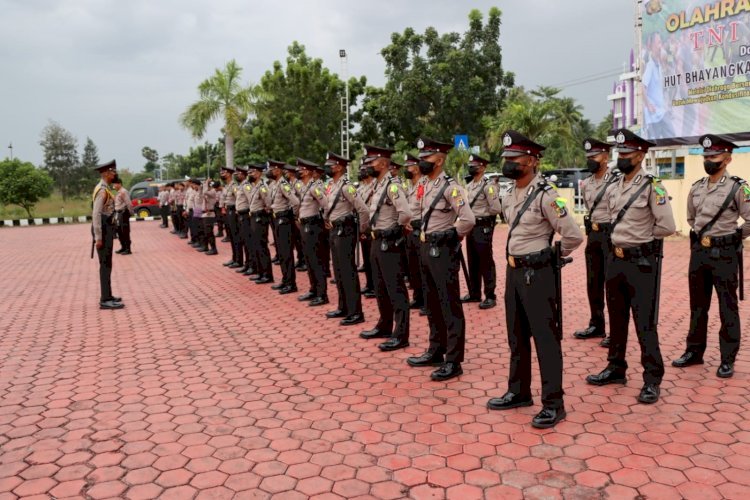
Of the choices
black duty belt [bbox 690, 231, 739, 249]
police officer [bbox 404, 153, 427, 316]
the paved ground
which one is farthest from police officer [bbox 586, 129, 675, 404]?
police officer [bbox 404, 153, 427, 316]

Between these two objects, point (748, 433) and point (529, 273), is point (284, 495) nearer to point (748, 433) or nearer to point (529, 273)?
point (529, 273)

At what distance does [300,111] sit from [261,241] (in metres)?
19.6

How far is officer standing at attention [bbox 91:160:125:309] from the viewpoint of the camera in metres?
7.39

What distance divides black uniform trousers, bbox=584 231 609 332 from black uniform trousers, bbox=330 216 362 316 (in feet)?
7.87

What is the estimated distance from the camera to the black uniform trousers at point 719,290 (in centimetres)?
446

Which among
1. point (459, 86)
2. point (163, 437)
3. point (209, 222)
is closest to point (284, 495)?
point (163, 437)

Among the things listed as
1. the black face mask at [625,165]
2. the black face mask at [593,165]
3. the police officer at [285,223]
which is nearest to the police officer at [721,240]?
the black face mask at [625,165]

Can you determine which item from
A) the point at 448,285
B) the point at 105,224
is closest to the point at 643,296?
the point at 448,285

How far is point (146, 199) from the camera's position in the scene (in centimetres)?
2644

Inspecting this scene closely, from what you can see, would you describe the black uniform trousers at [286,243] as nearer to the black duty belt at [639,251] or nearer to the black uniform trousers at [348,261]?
the black uniform trousers at [348,261]

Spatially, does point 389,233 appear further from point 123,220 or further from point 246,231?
point 123,220

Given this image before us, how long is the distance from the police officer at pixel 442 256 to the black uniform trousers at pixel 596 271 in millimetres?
1397

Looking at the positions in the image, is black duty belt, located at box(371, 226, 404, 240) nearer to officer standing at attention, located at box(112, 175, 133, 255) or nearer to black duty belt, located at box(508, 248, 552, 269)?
black duty belt, located at box(508, 248, 552, 269)

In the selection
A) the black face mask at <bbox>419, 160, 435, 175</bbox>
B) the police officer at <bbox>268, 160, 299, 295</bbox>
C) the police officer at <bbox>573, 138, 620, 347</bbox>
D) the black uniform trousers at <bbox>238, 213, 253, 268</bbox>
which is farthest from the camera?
the black uniform trousers at <bbox>238, 213, 253, 268</bbox>
